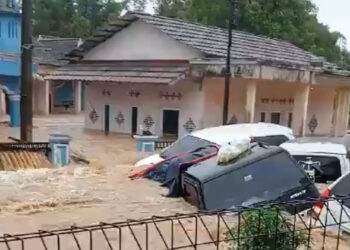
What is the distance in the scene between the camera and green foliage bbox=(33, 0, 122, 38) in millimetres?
48003

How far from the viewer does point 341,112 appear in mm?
28844

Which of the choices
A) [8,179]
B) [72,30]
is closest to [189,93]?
[8,179]

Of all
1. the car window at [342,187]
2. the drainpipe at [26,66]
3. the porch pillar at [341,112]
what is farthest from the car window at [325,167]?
the porch pillar at [341,112]

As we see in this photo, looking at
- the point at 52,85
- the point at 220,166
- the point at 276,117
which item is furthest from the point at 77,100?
the point at 220,166

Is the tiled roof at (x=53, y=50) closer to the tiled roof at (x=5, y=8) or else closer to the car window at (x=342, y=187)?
the tiled roof at (x=5, y=8)

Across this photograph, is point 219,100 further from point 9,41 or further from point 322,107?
point 9,41

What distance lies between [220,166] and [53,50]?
2972 cm

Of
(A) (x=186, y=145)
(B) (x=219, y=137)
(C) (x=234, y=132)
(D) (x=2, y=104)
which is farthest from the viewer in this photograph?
(D) (x=2, y=104)

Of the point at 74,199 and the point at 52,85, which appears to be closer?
the point at 74,199

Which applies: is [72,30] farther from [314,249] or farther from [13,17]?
[314,249]

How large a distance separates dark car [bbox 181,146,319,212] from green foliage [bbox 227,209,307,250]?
9.53ft

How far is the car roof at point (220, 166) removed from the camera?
25.4 feet

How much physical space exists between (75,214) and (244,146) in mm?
2909

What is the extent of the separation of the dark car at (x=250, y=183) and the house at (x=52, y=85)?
24.7 metres
